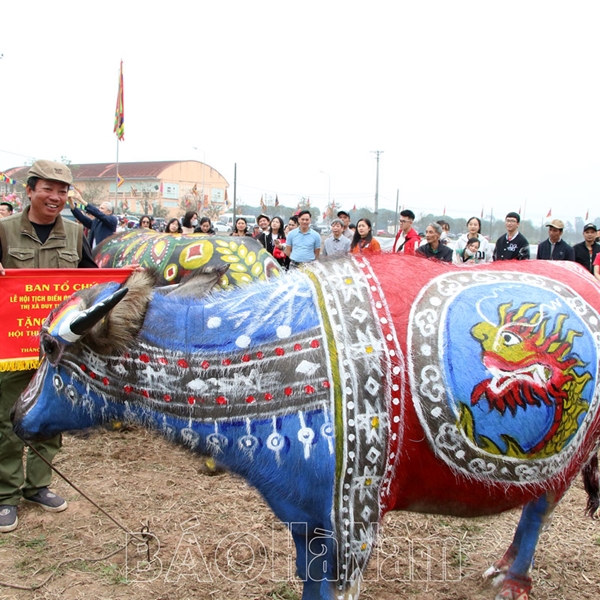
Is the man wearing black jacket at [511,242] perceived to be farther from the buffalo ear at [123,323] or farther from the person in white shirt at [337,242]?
the buffalo ear at [123,323]

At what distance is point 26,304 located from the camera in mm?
3279

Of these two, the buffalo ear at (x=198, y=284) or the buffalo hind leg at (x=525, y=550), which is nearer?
the buffalo ear at (x=198, y=284)

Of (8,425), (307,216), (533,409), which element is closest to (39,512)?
(8,425)

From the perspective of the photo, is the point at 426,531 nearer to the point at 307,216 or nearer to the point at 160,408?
the point at 160,408

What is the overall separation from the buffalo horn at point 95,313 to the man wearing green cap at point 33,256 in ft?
5.04

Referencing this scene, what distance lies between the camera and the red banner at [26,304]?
323cm

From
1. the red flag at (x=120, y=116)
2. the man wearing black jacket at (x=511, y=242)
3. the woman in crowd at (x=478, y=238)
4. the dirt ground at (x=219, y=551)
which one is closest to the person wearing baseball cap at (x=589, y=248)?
the man wearing black jacket at (x=511, y=242)

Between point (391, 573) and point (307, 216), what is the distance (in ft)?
23.3

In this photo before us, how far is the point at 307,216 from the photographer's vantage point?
948 cm

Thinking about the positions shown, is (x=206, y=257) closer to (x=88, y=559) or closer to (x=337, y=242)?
(x=88, y=559)

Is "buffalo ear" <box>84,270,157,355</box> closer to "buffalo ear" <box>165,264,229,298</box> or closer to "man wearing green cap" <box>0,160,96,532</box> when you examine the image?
"buffalo ear" <box>165,264,229,298</box>

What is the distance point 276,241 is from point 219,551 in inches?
320

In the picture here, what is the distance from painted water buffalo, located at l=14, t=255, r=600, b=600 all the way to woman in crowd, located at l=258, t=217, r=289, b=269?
803 cm

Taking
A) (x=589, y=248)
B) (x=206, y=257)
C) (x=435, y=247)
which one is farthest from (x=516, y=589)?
(x=589, y=248)
